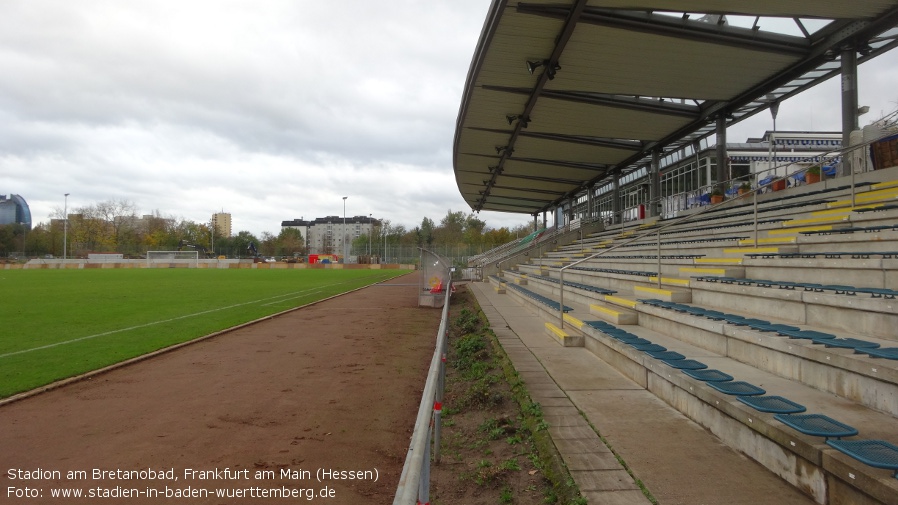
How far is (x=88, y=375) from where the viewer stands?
764 cm

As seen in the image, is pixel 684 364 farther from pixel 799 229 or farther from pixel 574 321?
pixel 799 229

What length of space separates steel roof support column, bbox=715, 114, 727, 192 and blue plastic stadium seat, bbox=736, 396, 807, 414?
15978 millimetres

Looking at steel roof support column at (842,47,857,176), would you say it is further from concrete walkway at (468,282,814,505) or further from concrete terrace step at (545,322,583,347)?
concrete walkway at (468,282,814,505)

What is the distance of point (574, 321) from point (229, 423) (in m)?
5.67

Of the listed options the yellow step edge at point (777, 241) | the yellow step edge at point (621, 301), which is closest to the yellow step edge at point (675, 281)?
the yellow step edge at point (621, 301)

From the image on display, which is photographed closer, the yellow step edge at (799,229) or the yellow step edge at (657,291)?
the yellow step edge at (657,291)

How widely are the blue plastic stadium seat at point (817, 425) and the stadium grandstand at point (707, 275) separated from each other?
2 centimetres

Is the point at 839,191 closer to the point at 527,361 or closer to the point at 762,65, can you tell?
the point at 762,65

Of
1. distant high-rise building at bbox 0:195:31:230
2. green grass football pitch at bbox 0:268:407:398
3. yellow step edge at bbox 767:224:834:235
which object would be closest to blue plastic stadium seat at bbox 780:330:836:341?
yellow step edge at bbox 767:224:834:235

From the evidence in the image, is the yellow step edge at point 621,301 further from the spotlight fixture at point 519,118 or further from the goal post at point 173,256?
the goal post at point 173,256

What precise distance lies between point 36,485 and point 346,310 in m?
13.4

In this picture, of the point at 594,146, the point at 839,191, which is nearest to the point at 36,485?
the point at 839,191

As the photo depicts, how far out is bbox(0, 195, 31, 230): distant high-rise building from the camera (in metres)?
126

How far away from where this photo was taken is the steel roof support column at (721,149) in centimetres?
1736
